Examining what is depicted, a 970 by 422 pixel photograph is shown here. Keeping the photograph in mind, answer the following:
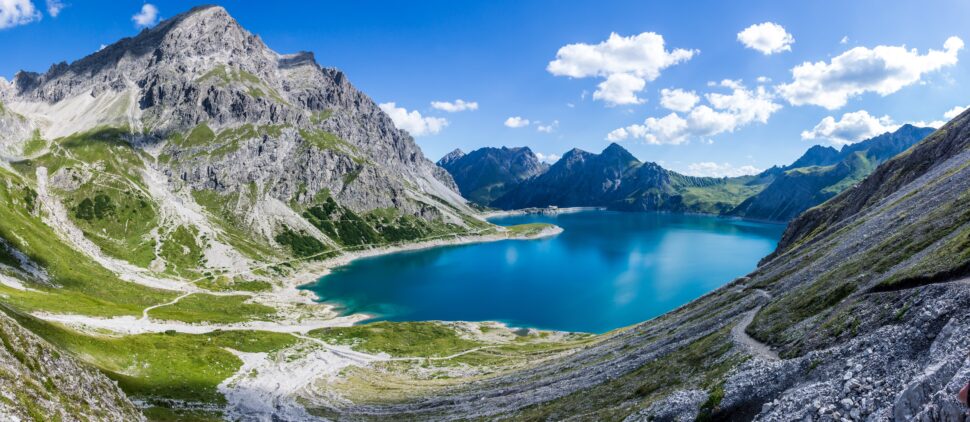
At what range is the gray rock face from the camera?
1148 inches

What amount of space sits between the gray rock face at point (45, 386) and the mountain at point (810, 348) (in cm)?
3235

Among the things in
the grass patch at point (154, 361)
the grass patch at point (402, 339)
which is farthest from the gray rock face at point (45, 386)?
the grass patch at point (402, 339)

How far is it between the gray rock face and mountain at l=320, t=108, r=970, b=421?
3235 cm

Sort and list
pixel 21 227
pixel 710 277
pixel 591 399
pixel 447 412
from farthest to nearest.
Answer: pixel 710 277
pixel 21 227
pixel 447 412
pixel 591 399

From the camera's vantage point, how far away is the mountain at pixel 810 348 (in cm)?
2291

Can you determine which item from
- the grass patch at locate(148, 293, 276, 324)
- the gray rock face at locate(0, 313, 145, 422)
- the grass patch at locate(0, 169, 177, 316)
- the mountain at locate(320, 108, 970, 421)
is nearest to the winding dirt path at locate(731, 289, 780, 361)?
the mountain at locate(320, 108, 970, 421)

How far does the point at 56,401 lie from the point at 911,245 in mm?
74175

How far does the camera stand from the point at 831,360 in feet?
95.1

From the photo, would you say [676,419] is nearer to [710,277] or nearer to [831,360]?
[831,360]

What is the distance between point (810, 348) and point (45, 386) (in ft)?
175

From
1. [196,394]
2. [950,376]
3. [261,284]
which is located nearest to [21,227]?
[261,284]

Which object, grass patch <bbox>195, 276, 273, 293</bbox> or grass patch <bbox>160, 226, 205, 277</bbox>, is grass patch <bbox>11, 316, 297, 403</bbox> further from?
grass patch <bbox>160, 226, 205, 277</bbox>

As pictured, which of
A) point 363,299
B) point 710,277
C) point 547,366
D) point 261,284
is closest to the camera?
point 547,366

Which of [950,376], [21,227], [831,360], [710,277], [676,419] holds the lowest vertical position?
[710,277]
